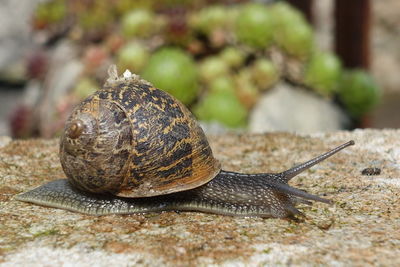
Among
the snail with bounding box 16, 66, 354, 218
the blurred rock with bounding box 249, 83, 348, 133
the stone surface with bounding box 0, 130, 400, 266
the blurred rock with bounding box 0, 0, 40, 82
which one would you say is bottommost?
the stone surface with bounding box 0, 130, 400, 266

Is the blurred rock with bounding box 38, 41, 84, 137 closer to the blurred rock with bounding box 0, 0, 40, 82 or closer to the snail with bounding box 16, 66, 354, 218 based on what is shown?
the blurred rock with bounding box 0, 0, 40, 82

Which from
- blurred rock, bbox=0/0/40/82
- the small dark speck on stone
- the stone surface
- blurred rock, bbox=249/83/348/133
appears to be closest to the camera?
the stone surface

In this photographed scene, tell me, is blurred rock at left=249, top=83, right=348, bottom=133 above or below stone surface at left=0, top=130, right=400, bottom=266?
above

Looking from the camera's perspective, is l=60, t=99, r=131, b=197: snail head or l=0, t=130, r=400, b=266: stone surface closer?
l=0, t=130, r=400, b=266: stone surface

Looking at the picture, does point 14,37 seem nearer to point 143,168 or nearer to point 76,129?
point 76,129

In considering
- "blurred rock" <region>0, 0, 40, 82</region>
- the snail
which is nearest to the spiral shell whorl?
the snail

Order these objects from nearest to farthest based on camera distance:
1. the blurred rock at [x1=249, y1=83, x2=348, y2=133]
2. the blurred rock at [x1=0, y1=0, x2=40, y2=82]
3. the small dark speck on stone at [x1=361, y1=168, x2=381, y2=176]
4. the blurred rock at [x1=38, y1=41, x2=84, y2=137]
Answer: the small dark speck on stone at [x1=361, y1=168, x2=381, y2=176]
the blurred rock at [x1=249, y1=83, x2=348, y2=133]
the blurred rock at [x1=38, y1=41, x2=84, y2=137]
the blurred rock at [x1=0, y1=0, x2=40, y2=82]

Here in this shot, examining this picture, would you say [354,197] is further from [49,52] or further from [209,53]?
[49,52]
